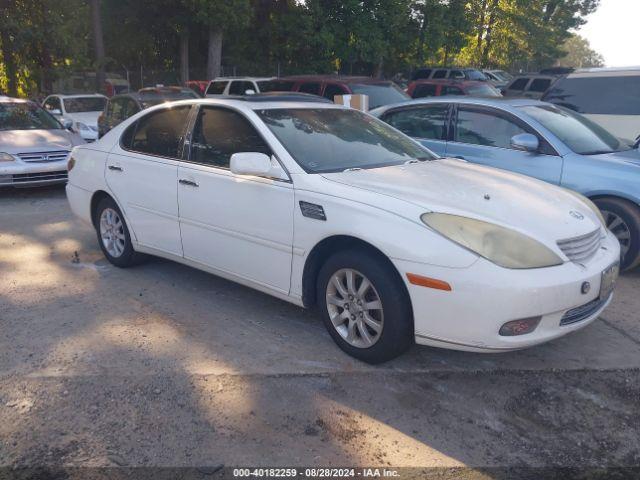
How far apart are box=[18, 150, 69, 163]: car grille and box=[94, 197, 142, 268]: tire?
3720 mm

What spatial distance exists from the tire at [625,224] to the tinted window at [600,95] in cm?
354

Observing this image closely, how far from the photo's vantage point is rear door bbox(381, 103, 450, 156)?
6.56m

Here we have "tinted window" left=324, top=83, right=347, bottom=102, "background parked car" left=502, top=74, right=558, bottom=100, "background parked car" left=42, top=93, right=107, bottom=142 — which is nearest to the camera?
"tinted window" left=324, top=83, right=347, bottom=102

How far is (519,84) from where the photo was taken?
1786cm

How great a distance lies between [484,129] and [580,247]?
3026 mm

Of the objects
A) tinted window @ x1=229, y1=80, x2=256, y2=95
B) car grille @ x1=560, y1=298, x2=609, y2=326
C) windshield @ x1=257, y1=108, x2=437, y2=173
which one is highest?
windshield @ x1=257, y1=108, x2=437, y2=173

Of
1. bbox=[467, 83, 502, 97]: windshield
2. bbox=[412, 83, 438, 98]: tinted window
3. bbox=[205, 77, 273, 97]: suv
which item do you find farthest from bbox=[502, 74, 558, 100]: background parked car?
bbox=[205, 77, 273, 97]: suv

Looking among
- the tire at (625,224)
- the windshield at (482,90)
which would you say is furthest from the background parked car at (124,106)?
the tire at (625,224)

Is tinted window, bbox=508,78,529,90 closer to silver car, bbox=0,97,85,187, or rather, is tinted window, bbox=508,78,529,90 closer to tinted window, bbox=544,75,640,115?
tinted window, bbox=544,75,640,115

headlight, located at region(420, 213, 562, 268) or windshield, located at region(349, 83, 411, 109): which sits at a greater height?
windshield, located at region(349, 83, 411, 109)

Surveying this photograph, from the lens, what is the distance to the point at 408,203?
3.39 metres

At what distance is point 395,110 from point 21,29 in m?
13.6

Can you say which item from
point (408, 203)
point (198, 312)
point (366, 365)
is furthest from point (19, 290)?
point (408, 203)

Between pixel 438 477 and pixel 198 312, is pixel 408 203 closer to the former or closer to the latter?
pixel 438 477
